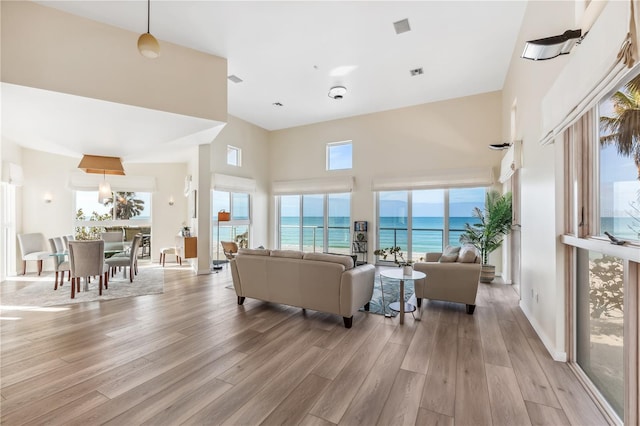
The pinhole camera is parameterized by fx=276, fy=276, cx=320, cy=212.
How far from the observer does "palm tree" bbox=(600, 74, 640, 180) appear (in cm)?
167

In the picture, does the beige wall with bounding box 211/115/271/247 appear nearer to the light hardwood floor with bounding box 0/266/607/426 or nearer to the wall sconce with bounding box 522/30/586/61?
the light hardwood floor with bounding box 0/266/607/426

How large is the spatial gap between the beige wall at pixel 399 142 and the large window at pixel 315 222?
1.65 ft

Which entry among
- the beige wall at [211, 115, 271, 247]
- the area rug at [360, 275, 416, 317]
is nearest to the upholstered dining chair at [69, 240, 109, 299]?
the beige wall at [211, 115, 271, 247]

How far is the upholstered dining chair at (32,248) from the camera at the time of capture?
5.81 meters

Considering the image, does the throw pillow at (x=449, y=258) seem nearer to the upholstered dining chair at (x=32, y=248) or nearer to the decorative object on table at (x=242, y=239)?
the decorative object on table at (x=242, y=239)

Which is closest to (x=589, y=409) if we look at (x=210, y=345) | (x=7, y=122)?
(x=210, y=345)

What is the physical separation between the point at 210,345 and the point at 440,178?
586cm

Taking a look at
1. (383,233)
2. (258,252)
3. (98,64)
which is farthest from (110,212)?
(383,233)

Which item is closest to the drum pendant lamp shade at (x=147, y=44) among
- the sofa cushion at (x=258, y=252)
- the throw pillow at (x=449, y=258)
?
the sofa cushion at (x=258, y=252)

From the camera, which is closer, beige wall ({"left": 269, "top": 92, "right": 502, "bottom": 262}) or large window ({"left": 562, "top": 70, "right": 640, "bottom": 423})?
large window ({"left": 562, "top": 70, "right": 640, "bottom": 423})

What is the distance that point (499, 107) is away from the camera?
6.06 metres

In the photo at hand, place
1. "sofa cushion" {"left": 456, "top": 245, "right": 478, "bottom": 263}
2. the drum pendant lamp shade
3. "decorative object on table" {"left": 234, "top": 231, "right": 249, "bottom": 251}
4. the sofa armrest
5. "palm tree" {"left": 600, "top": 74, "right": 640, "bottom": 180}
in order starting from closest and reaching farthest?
"palm tree" {"left": 600, "top": 74, "right": 640, "bottom": 180} < the drum pendant lamp shade < the sofa armrest < "sofa cushion" {"left": 456, "top": 245, "right": 478, "bottom": 263} < "decorative object on table" {"left": 234, "top": 231, "right": 249, "bottom": 251}

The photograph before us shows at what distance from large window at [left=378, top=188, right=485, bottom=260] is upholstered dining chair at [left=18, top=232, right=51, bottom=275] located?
7.70 metres

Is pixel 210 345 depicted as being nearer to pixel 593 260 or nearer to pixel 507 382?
pixel 507 382
